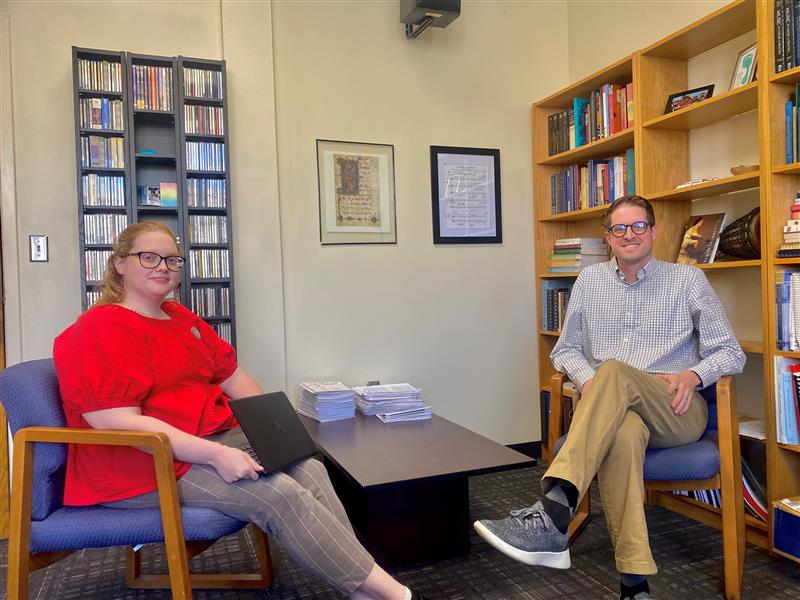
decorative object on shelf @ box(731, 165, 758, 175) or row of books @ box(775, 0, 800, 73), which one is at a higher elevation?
row of books @ box(775, 0, 800, 73)

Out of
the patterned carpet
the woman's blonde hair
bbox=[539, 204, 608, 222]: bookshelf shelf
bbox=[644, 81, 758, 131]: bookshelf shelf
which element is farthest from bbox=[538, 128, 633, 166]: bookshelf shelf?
the woman's blonde hair

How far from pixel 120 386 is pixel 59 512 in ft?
1.17

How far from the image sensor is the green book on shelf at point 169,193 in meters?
2.69

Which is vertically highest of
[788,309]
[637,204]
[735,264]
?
[637,204]

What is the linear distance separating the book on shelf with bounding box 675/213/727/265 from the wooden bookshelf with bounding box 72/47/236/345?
79.7 inches

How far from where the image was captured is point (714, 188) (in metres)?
2.45

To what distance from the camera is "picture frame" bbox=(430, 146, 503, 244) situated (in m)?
3.35

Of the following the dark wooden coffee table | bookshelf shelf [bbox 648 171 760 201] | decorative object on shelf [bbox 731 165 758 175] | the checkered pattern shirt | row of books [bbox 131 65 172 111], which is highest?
row of books [bbox 131 65 172 111]

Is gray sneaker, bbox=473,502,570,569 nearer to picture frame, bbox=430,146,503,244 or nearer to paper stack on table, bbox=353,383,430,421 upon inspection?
paper stack on table, bbox=353,383,430,421

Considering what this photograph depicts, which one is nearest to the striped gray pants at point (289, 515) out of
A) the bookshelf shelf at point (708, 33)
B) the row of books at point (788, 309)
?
the row of books at point (788, 309)

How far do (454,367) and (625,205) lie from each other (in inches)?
57.8

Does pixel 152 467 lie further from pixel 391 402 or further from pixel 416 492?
pixel 391 402

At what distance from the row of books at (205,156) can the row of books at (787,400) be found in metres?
2.39

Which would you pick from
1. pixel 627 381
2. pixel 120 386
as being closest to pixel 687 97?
pixel 627 381
